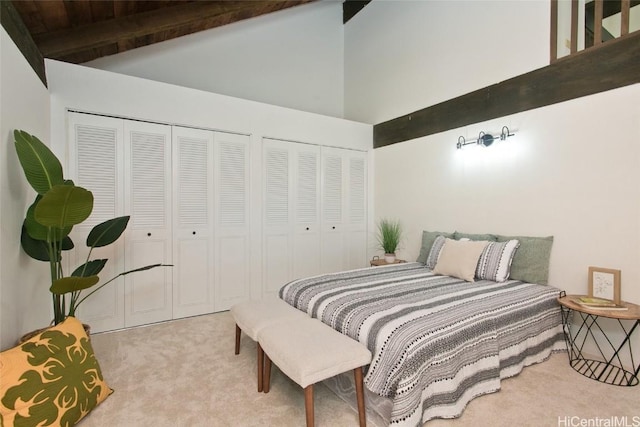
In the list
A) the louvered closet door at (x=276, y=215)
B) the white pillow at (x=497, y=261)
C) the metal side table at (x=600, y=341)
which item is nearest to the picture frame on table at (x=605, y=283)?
the metal side table at (x=600, y=341)

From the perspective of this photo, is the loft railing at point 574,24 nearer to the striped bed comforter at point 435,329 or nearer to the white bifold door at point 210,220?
the striped bed comforter at point 435,329

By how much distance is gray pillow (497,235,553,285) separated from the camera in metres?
2.67

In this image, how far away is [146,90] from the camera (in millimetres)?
3107

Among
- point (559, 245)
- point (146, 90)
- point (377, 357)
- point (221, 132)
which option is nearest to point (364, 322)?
point (377, 357)

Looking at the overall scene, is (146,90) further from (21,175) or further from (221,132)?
(21,175)

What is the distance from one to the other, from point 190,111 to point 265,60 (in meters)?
1.82

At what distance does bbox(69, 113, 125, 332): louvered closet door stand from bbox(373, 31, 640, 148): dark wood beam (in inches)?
133

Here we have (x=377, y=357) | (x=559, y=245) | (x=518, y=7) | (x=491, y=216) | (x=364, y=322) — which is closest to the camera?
(x=377, y=357)

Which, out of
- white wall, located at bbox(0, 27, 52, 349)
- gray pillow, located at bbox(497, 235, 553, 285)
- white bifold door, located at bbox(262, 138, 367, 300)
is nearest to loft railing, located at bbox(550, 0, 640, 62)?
gray pillow, located at bbox(497, 235, 553, 285)

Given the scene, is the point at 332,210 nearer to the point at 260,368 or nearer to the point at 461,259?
the point at 461,259

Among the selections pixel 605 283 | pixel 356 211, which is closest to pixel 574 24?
pixel 605 283

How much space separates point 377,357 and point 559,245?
2.07 metres

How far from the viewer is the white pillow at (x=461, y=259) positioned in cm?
273

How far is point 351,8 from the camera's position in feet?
17.0
